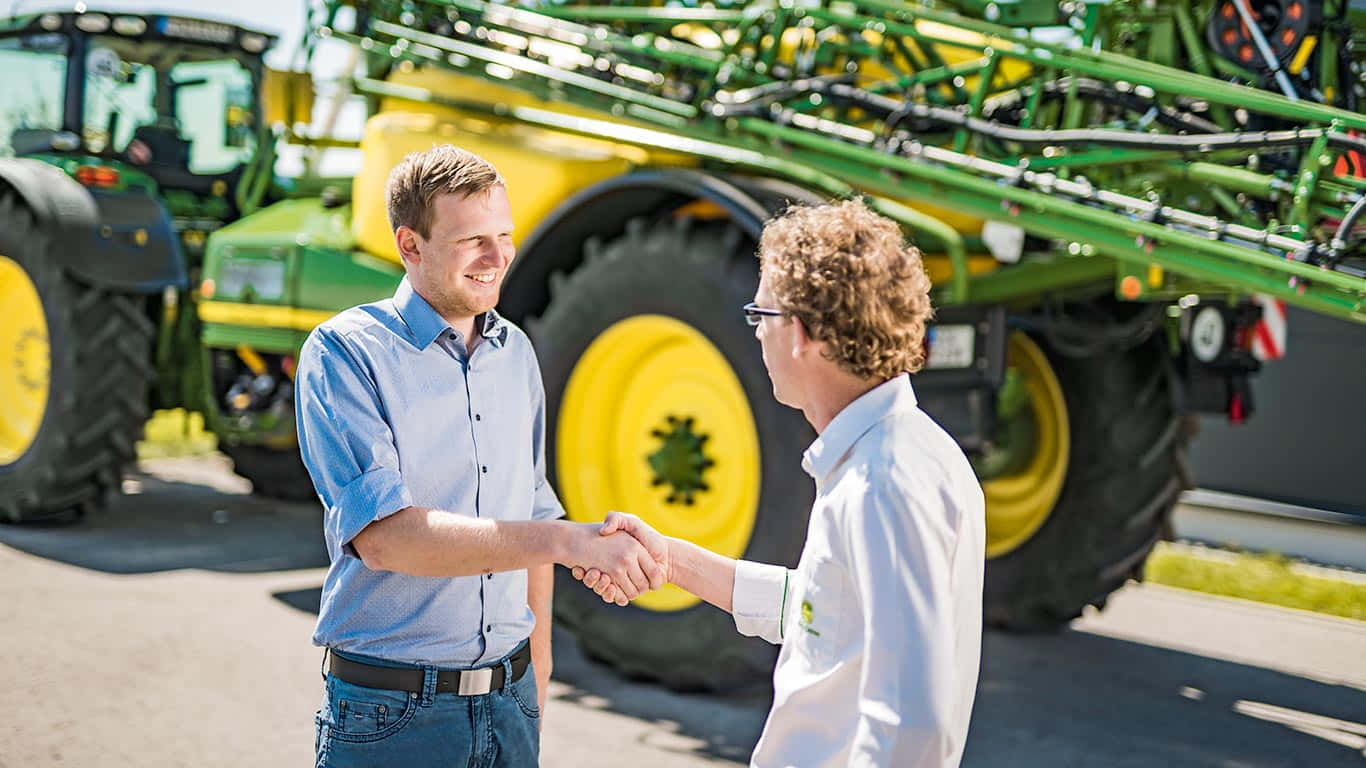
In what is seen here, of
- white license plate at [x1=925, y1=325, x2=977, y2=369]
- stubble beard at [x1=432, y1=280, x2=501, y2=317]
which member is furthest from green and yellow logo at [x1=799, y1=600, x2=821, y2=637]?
white license plate at [x1=925, y1=325, x2=977, y2=369]

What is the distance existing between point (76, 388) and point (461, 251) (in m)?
5.59

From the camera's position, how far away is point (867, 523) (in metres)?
1.65

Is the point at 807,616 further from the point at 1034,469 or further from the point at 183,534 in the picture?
the point at 183,534

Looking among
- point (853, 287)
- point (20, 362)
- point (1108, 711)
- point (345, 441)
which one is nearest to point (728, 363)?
point (1108, 711)

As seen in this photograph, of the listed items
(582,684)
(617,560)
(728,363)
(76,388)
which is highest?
(617,560)

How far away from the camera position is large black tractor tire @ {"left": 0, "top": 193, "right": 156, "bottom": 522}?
23.2ft

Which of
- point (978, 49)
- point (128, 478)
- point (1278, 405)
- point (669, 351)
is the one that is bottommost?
Answer: point (128, 478)

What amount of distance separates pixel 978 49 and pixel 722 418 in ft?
4.96

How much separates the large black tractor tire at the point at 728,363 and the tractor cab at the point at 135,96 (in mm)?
3775

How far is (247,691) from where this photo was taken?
187 inches

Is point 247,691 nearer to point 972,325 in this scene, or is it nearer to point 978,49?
point 972,325

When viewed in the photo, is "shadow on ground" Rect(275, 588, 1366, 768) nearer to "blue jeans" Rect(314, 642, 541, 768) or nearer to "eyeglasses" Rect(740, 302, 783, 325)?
"blue jeans" Rect(314, 642, 541, 768)

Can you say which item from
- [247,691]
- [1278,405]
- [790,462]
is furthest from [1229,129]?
[1278,405]

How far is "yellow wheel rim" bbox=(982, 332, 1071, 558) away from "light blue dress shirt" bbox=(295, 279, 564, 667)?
3.91 metres
